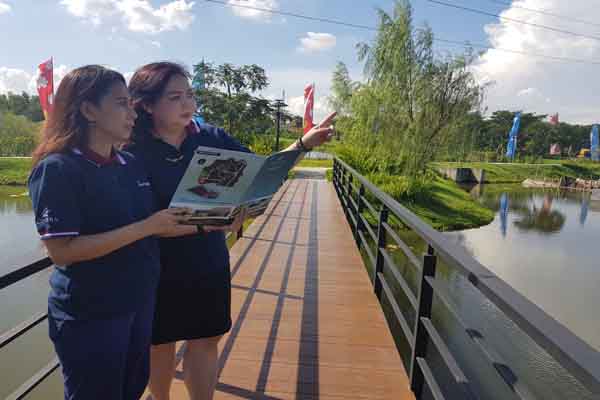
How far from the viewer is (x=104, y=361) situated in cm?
85

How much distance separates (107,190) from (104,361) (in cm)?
36

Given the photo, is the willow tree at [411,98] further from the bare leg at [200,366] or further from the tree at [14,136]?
the tree at [14,136]

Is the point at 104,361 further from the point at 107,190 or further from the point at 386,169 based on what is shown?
the point at 386,169

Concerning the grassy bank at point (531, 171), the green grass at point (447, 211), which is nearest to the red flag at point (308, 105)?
the green grass at point (447, 211)

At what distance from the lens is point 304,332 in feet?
7.27

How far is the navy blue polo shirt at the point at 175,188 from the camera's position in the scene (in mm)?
1087

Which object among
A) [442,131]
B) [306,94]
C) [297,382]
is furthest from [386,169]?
[297,382]

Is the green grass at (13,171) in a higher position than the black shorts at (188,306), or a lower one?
lower

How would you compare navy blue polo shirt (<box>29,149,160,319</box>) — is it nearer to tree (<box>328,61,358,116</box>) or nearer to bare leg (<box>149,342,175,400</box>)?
bare leg (<box>149,342,175,400</box>)

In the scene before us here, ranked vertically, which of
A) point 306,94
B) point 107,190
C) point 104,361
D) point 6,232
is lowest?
point 6,232

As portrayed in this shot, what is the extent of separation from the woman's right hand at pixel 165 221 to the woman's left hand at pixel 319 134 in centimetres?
53

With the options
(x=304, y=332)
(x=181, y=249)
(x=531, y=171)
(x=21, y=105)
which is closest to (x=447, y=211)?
(x=304, y=332)

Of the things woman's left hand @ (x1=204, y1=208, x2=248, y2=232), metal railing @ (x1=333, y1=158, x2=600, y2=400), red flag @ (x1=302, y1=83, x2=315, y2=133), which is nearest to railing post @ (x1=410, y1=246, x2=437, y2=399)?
metal railing @ (x1=333, y1=158, x2=600, y2=400)

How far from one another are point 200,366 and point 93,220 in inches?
25.3
